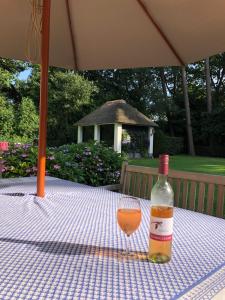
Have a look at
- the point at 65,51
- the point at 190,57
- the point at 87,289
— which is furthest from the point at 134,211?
the point at 65,51

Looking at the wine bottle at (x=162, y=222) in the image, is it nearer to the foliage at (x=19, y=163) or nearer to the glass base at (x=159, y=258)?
the glass base at (x=159, y=258)

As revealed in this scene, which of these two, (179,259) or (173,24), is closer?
(179,259)

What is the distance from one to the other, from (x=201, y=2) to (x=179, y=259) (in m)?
1.87

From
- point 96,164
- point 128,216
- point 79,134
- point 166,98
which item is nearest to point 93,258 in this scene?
point 128,216

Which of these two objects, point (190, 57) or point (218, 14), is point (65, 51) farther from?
point (218, 14)

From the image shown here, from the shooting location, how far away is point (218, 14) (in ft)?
7.66

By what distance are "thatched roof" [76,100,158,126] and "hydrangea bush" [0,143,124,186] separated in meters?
15.1

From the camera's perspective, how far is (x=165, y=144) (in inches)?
948

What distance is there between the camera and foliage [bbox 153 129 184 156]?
24.0 m

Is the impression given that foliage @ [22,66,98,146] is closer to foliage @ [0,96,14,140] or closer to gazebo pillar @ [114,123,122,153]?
foliage @ [0,96,14,140]

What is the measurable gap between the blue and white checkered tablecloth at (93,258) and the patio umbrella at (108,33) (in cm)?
65

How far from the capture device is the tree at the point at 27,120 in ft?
63.2

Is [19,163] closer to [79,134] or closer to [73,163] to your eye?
[73,163]

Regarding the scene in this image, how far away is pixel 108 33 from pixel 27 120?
1729 cm
